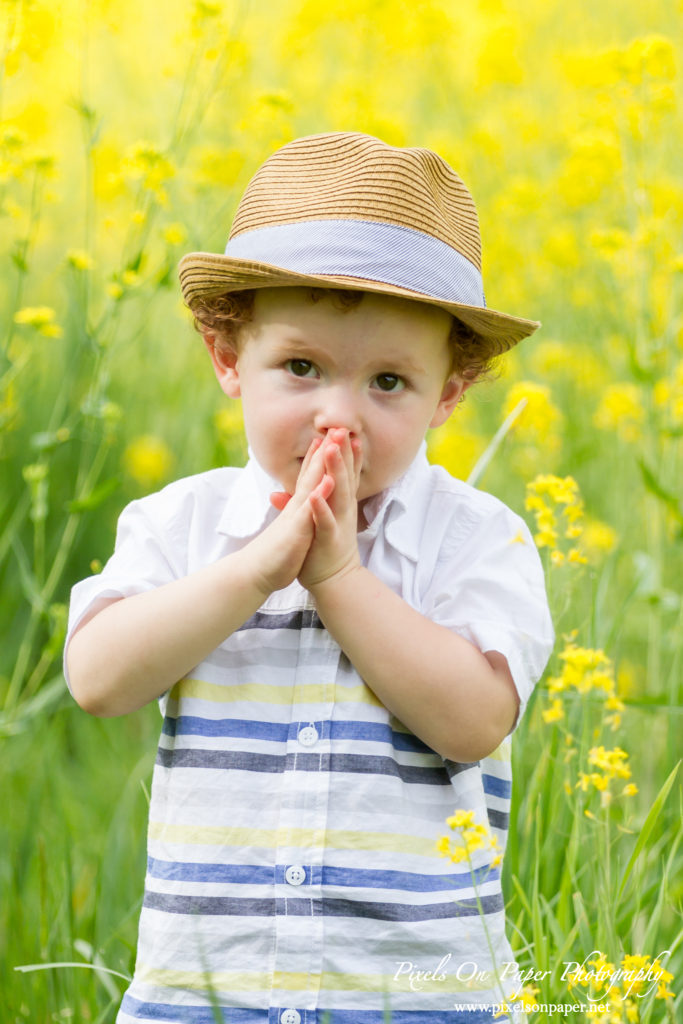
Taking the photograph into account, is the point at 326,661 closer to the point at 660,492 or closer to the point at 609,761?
the point at 609,761

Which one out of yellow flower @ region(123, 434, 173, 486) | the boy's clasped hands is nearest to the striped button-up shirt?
the boy's clasped hands

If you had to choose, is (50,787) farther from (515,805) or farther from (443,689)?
(443,689)

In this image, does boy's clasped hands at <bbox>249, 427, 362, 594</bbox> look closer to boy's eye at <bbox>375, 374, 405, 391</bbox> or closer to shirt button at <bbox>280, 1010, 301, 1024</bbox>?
boy's eye at <bbox>375, 374, 405, 391</bbox>

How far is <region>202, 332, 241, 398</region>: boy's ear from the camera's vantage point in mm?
1607

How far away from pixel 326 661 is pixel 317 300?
Result: 456 mm

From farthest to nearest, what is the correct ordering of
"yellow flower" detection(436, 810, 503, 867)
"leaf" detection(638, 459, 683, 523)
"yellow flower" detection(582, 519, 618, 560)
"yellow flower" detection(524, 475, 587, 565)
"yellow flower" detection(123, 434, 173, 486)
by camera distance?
"yellow flower" detection(123, 434, 173, 486) < "yellow flower" detection(582, 519, 618, 560) < "leaf" detection(638, 459, 683, 523) < "yellow flower" detection(524, 475, 587, 565) < "yellow flower" detection(436, 810, 503, 867)

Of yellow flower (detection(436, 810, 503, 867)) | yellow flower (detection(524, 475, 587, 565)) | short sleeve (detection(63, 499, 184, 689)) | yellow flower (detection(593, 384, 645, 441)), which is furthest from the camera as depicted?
yellow flower (detection(593, 384, 645, 441))

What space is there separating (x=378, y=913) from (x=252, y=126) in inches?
93.2

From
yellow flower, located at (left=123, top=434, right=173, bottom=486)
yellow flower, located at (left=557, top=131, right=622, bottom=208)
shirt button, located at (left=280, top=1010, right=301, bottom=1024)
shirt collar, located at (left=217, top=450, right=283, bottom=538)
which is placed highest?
yellow flower, located at (left=557, top=131, right=622, bottom=208)

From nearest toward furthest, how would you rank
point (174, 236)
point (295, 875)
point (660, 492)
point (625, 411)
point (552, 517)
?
point (295, 875) → point (552, 517) → point (660, 492) → point (174, 236) → point (625, 411)

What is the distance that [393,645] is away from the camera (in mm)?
1396

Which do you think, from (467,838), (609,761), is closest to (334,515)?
(467,838)

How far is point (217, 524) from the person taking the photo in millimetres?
1587

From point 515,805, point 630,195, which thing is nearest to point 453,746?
point 515,805
